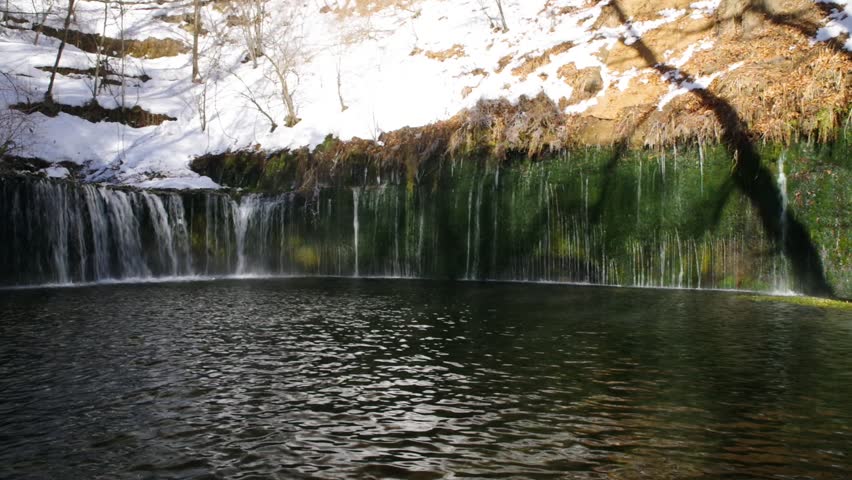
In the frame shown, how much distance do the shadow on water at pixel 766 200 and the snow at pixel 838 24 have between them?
844 mm

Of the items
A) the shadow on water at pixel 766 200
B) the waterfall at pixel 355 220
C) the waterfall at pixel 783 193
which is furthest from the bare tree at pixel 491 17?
the waterfall at pixel 783 193

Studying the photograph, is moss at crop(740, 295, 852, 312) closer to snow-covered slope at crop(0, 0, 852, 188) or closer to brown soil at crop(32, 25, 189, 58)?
snow-covered slope at crop(0, 0, 852, 188)

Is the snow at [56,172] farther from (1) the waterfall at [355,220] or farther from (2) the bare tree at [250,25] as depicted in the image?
(1) the waterfall at [355,220]

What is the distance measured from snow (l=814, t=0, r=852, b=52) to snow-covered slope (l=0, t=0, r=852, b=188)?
5 centimetres

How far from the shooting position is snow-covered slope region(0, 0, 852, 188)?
1964 centimetres

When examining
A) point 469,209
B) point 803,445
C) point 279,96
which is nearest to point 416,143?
point 469,209

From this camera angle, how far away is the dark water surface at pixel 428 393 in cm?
442

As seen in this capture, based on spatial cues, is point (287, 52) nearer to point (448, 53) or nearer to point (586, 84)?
point (448, 53)

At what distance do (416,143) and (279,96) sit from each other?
43.1ft

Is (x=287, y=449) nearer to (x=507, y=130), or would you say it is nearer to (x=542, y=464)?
(x=542, y=464)

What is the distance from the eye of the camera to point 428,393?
614cm

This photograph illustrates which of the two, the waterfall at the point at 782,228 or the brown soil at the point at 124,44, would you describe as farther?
the brown soil at the point at 124,44

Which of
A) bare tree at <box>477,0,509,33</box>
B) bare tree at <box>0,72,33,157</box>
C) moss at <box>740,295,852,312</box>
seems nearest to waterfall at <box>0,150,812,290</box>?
moss at <box>740,295,852,312</box>

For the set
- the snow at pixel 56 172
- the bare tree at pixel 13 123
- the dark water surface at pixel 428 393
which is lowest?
the dark water surface at pixel 428 393
